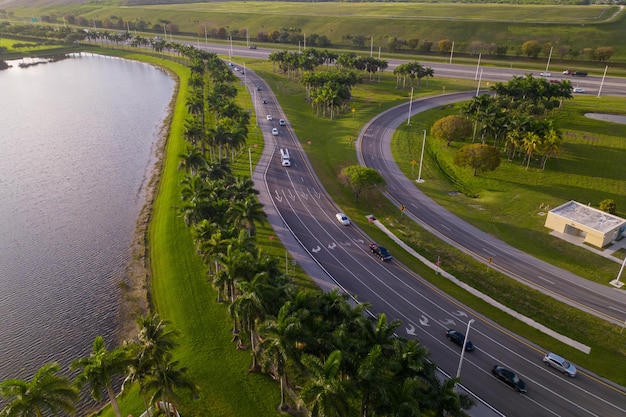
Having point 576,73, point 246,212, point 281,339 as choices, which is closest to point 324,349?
point 281,339

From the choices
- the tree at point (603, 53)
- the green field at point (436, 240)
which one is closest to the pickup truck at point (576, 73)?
the tree at point (603, 53)

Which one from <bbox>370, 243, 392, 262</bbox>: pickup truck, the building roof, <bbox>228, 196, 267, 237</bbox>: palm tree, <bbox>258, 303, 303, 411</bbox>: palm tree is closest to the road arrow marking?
<bbox>370, 243, 392, 262</bbox>: pickup truck

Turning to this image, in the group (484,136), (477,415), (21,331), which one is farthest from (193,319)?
(484,136)

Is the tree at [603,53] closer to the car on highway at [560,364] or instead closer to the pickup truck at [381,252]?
the pickup truck at [381,252]

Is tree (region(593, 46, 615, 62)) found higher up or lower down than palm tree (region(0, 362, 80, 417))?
higher up

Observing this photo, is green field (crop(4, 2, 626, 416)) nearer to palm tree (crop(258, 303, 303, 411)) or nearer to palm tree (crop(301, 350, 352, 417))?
palm tree (crop(258, 303, 303, 411))

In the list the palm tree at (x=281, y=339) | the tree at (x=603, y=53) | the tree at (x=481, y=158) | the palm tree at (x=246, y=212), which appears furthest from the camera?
the tree at (x=603, y=53)

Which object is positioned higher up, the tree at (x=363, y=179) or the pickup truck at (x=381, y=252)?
the tree at (x=363, y=179)

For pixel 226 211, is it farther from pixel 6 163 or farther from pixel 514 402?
pixel 6 163
